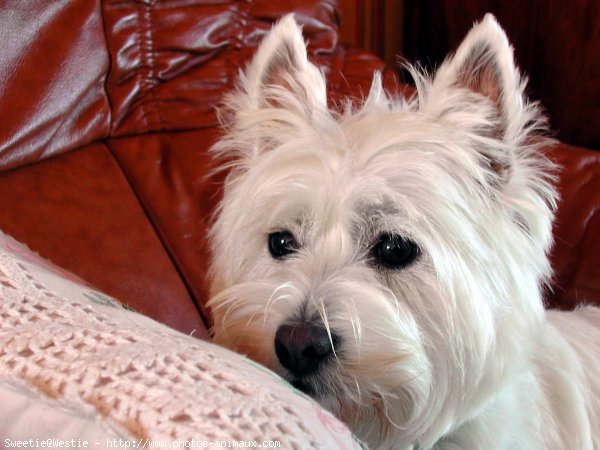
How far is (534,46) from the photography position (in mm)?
2373

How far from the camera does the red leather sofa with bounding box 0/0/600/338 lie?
5.25 ft

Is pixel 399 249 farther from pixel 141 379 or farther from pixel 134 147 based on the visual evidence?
pixel 134 147

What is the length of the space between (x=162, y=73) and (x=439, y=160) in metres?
0.96

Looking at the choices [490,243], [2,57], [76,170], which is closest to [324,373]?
→ [490,243]

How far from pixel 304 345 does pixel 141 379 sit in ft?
1.41

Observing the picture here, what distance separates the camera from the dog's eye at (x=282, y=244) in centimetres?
125

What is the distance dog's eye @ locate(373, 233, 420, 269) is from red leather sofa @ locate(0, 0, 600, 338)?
646 millimetres

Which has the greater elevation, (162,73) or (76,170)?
(162,73)

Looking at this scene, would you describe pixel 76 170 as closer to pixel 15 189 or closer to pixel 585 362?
pixel 15 189

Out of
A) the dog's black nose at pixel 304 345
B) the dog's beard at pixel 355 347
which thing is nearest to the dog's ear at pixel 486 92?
Result: the dog's beard at pixel 355 347

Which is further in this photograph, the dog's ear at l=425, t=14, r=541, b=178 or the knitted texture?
the dog's ear at l=425, t=14, r=541, b=178

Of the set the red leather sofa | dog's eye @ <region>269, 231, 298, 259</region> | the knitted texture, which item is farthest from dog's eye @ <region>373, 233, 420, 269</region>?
the red leather sofa

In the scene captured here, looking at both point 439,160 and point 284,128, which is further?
point 284,128

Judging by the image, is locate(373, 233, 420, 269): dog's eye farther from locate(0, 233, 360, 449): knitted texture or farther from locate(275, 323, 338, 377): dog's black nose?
locate(0, 233, 360, 449): knitted texture
